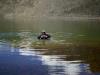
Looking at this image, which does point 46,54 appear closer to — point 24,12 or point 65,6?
point 65,6

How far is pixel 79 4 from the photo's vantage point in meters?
156

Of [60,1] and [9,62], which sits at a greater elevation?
[60,1]

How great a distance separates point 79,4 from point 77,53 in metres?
125

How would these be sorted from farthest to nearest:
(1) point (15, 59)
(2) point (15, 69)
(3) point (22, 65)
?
(1) point (15, 59), (3) point (22, 65), (2) point (15, 69)

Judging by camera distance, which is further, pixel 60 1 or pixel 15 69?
pixel 60 1

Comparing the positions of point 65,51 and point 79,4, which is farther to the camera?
point 79,4

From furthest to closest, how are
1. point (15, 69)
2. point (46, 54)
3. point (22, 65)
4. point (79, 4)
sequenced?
point (79, 4) < point (46, 54) < point (22, 65) < point (15, 69)

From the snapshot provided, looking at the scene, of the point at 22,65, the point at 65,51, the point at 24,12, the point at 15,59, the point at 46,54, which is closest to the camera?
the point at 22,65

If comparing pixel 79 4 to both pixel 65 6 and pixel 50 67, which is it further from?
pixel 50 67

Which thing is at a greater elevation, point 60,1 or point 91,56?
point 60,1

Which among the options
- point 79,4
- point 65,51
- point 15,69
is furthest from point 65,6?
point 15,69

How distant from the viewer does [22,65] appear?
2620 cm

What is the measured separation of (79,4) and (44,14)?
1789cm

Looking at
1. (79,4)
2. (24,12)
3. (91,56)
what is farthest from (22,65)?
(24,12)
